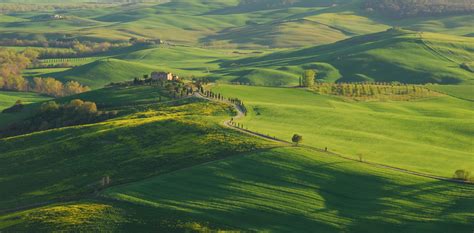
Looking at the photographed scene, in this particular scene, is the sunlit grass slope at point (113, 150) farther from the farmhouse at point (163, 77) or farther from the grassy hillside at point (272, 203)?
the farmhouse at point (163, 77)

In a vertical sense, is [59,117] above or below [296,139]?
below

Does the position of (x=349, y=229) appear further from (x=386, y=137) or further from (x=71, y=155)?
(x=71, y=155)

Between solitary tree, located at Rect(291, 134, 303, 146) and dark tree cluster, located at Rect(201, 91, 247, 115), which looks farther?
dark tree cluster, located at Rect(201, 91, 247, 115)

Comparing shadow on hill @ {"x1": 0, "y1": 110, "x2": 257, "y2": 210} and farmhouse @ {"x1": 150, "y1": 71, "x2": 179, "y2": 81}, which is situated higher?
farmhouse @ {"x1": 150, "y1": 71, "x2": 179, "y2": 81}

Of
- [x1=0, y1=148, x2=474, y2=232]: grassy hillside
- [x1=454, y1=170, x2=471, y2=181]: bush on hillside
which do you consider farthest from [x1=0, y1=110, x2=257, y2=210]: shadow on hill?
[x1=454, y1=170, x2=471, y2=181]: bush on hillside

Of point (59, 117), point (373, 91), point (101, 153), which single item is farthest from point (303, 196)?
point (373, 91)

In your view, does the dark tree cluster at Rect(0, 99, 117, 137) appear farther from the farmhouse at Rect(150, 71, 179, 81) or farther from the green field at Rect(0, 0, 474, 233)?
the farmhouse at Rect(150, 71, 179, 81)

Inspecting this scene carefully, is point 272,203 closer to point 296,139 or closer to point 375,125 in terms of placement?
point 296,139
